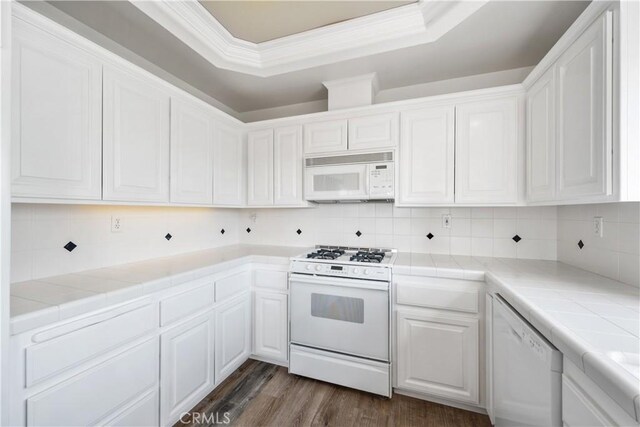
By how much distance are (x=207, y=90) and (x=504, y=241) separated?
122 inches

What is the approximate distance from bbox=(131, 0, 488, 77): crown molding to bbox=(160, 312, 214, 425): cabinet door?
1.95 metres

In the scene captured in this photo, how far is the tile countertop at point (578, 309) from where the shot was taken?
0.67 meters

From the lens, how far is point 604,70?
109 centimetres

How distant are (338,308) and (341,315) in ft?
0.18

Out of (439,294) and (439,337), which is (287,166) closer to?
(439,294)

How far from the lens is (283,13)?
5.70 ft

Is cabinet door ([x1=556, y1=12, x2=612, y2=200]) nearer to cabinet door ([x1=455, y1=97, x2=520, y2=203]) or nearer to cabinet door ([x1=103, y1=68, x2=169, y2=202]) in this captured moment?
cabinet door ([x1=455, y1=97, x2=520, y2=203])

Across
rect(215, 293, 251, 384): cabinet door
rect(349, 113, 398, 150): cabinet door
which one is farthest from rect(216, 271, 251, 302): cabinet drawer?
rect(349, 113, 398, 150): cabinet door

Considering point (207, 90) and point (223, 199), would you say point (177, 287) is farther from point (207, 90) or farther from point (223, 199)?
point (207, 90)

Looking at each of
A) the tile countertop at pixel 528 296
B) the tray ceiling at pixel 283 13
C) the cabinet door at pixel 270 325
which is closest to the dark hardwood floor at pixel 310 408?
the cabinet door at pixel 270 325

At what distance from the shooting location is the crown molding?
5.37ft

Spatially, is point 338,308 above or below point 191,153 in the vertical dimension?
below

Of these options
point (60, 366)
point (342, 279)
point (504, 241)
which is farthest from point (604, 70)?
point (60, 366)

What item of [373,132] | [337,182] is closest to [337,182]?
[337,182]
